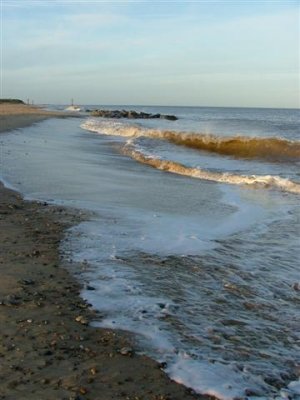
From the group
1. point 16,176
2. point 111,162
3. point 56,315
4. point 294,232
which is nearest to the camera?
point 56,315

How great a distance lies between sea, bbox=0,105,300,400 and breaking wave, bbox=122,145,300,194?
0.28 ft

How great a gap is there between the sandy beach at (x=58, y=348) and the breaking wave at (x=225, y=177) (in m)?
9.11

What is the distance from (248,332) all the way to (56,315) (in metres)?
1.58

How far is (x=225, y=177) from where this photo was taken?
15086mm

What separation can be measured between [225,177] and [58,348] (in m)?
11.8

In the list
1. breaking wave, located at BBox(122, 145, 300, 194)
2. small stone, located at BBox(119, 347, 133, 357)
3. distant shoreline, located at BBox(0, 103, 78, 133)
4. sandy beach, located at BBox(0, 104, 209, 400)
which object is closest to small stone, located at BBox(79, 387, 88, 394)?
sandy beach, located at BBox(0, 104, 209, 400)

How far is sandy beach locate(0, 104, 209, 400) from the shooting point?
329 centimetres

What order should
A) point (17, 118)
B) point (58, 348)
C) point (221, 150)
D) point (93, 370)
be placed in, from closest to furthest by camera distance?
point (93, 370) → point (58, 348) → point (221, 150) → point (17, 118)

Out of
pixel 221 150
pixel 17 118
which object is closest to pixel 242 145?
pixel 221 150

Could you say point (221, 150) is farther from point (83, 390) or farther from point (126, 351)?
point (83, 390)

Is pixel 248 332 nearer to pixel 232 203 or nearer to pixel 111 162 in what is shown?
pixel 232 203

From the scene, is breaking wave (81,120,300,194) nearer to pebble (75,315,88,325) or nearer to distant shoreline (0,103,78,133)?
distant shoreline (0,103,78,133)

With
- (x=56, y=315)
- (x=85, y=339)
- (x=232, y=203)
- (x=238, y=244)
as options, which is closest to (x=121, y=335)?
(x=85, y=339)

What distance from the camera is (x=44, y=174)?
12195 millimetres
